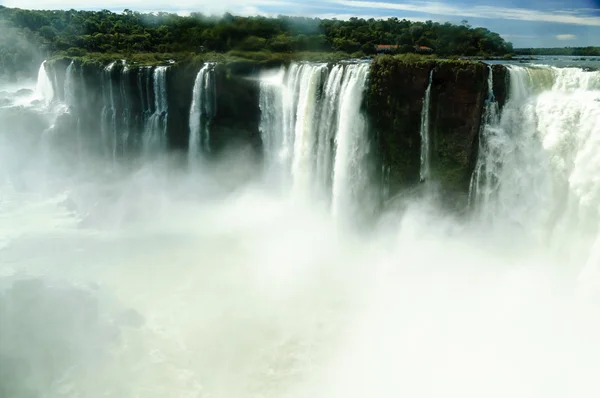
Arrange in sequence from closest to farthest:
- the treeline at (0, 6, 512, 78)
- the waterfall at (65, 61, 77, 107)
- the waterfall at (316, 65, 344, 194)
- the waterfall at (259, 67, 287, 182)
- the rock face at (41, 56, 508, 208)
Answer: the rock face at (41, 56, 508, 208)
the waterfall at (316, 65, 344, 194)
the waterfall at (259, 67, 287, 182)
the treeline at (0, 6, 512, 78)
the waterfall at (65, 61, 77, 107)

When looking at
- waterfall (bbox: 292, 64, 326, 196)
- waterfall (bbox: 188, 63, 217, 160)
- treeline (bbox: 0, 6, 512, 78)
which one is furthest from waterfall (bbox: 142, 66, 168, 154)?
waterfall (bbox: 292, 64, 326, 196)

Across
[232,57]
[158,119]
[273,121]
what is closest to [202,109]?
[158,119]

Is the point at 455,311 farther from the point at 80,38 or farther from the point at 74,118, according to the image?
the point at 80,38

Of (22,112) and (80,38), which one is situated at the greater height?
(80,38)

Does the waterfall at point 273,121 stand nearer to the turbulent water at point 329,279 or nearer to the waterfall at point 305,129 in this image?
the turbulent water at point 329,279

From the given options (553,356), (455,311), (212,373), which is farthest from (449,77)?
(212,373)

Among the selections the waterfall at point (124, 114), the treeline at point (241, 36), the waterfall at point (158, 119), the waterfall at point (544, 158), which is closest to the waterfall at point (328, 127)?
the waterfall at point (544, 158)

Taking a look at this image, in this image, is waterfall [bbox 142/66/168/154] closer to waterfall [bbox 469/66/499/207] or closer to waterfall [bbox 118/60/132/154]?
waterfall [bbox 118/60/132/154]
